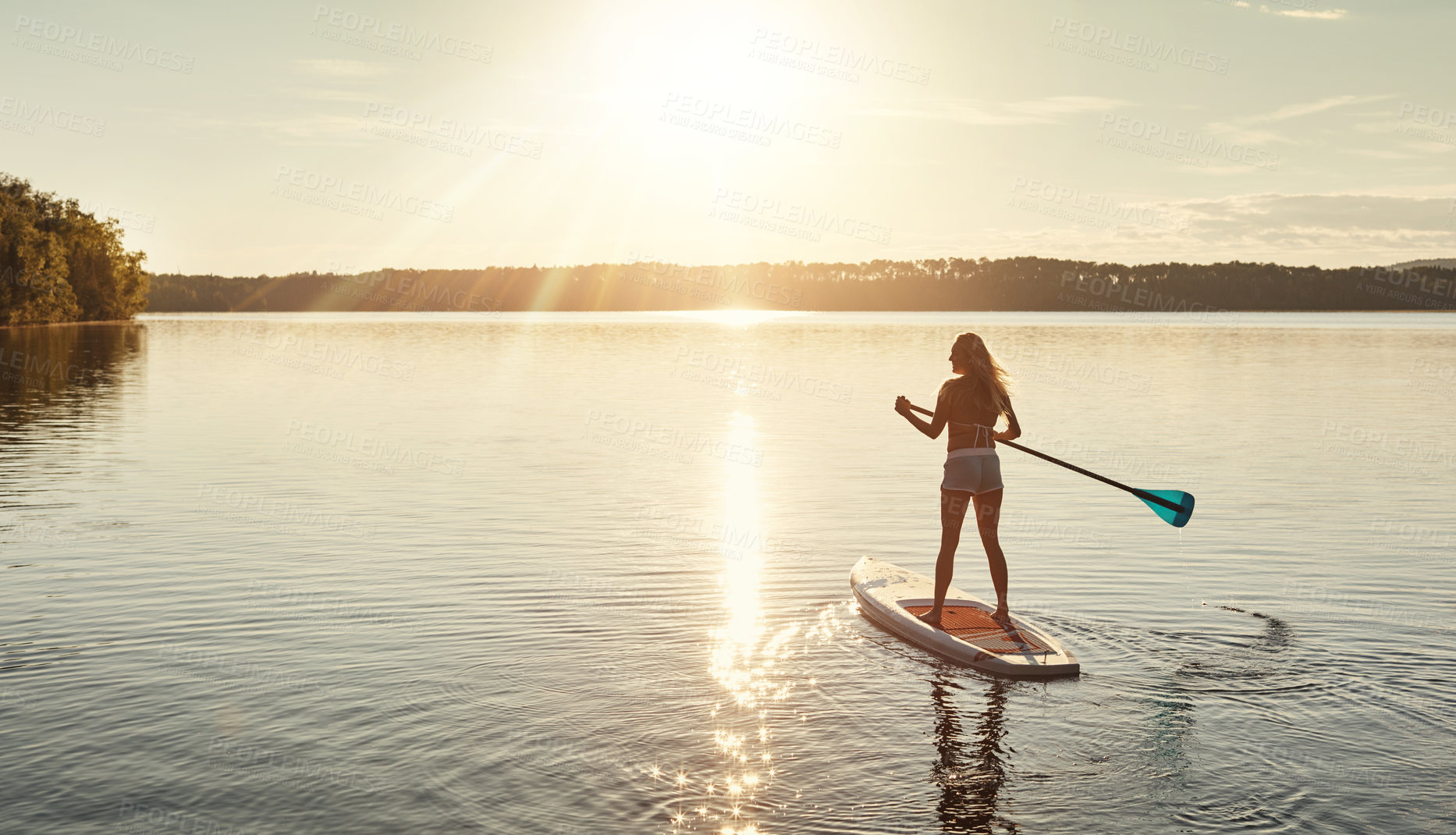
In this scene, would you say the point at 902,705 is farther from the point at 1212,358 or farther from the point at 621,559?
the point at 1212,358

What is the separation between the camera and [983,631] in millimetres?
10750

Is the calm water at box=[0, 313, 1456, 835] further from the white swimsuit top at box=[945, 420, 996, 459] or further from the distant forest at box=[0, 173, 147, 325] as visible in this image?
the distant forest at box=[0, 173, 147, 325]

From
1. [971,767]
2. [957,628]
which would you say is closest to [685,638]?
[957,628]

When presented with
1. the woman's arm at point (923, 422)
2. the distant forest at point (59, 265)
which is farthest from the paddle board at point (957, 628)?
the distant forest at point (59, 265)

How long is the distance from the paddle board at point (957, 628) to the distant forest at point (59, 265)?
338ft

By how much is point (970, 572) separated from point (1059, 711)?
17.9 feet

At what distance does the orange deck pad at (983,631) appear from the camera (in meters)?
10.1

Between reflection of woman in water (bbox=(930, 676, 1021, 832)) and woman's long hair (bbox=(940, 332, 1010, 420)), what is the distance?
8.76 feet

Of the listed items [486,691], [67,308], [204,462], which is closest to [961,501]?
[486,691]

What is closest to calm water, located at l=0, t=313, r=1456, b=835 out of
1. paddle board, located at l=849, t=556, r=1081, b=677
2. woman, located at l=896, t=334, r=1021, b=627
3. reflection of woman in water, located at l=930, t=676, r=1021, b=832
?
reflection of woman in water, located at l=930, t=676, r=1021, b=832

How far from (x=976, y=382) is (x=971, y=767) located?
157 inches

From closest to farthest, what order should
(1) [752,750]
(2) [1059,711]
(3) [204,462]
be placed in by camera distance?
1. (1) [752,750]
2. (2) [1059,711]
3. (3) [204,462]

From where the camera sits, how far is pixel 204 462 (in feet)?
75.5

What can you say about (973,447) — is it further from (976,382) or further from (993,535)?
(993,535)
